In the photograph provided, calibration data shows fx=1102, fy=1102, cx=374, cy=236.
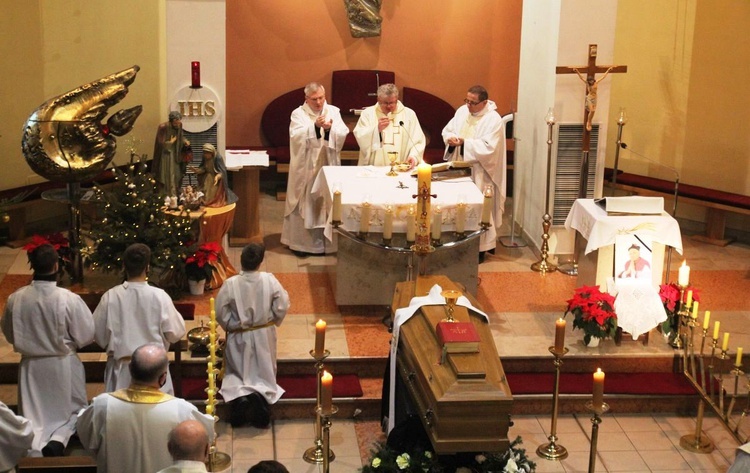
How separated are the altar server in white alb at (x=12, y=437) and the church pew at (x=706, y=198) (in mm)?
8011

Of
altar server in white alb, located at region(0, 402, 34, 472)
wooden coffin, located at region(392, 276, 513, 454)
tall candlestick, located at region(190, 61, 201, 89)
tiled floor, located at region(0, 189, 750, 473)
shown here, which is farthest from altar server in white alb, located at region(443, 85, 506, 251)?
altar server in white alb, located at region(0, 402, 34, 472)

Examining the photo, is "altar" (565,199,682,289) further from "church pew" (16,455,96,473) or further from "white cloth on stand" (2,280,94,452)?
"church pew" (16,455,96,473)

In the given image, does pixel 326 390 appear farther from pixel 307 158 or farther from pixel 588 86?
pixel 588 86

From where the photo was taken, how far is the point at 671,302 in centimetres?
880

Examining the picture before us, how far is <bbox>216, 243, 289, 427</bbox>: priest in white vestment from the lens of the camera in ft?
25.5

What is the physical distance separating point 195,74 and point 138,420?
16.7 feet

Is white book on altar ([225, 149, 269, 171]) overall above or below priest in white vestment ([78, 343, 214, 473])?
above

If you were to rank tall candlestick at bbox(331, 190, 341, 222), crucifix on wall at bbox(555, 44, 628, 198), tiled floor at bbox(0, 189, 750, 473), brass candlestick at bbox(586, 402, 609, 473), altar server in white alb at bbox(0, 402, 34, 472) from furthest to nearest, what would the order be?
crucifix on wall at bbox(555, 44, 628, 198) < tall candlestick at bbox(331, 190, 341, 222) < tiled floor at bbox(0, 189, 750, 473) < brass candlestick at bbox(586, 402, 609, 473) < altar server in white alb at bbox(0, 402, 34, 472)

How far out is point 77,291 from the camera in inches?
364

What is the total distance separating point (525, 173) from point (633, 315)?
3400 mm

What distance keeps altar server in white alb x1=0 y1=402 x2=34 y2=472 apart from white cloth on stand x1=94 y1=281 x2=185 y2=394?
3.00ft

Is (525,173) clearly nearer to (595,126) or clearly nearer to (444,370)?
(595,126)

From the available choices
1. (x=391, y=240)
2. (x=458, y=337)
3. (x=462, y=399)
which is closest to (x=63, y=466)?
(x=462, y=399)

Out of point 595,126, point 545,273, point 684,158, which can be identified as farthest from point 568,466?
point 684,158
